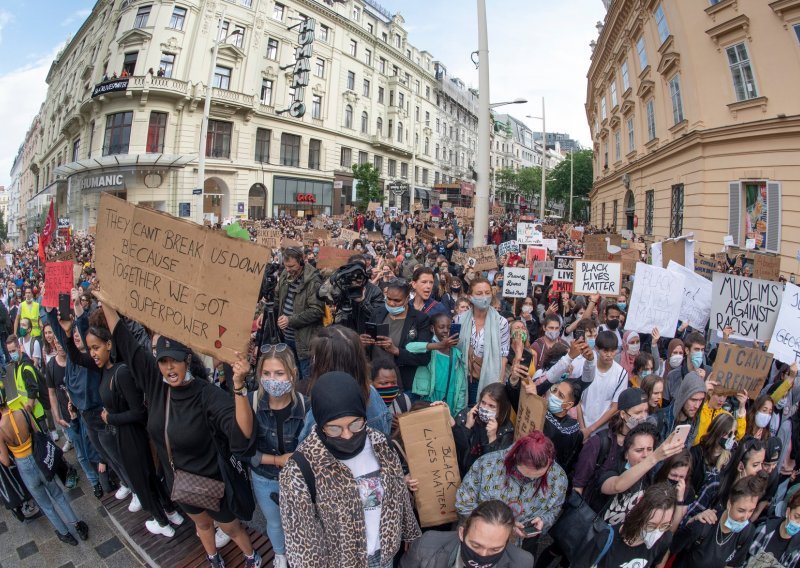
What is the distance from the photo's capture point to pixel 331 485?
1936 millimetres

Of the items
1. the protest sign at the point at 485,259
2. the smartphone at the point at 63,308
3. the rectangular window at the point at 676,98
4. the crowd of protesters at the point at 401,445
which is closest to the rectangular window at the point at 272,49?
the rectangular window at the point at 676,98

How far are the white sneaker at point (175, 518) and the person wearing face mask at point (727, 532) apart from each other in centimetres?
366

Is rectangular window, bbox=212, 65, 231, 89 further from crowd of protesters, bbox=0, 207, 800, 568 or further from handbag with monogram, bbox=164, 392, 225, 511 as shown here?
handbag with monogram, bbox=164, 392, 225, 511

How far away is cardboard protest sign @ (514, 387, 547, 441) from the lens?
2.61 meters

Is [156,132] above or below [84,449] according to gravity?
above

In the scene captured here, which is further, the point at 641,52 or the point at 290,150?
the point at 290,150

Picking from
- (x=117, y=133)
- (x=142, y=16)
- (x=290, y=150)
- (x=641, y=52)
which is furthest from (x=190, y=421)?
(x=290, y=150)

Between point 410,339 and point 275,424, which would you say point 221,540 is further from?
point 410,339

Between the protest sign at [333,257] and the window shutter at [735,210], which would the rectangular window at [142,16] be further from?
the window shutter at [735,210]

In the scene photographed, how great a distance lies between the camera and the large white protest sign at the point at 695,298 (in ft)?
18.4

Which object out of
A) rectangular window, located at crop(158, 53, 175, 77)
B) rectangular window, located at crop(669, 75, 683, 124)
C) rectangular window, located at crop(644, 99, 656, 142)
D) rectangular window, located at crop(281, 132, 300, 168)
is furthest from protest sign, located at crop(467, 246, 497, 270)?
rectangular window, located at crop(281, 132, 300, 168)

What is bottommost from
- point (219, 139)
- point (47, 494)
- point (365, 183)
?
point (47, 494)

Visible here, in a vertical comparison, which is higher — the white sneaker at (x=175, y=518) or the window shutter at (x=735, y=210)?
the window shutter at (x=735, y=210)

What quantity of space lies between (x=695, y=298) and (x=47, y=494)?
277 inches
